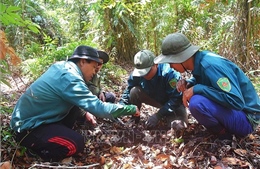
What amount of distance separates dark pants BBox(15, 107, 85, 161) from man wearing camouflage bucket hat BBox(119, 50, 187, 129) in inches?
42.3

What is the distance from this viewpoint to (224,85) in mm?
2361

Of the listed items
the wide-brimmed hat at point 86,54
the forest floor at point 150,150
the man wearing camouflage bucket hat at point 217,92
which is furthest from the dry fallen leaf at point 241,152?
the wide-brimmed hat at point 86,54

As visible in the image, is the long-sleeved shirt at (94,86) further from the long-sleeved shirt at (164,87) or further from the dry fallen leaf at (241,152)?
the dry fallen leaf at (241,152)

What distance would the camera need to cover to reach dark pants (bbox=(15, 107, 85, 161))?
8.77 feet

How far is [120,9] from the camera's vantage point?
6762mm

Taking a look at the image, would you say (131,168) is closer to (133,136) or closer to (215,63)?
(133,136)

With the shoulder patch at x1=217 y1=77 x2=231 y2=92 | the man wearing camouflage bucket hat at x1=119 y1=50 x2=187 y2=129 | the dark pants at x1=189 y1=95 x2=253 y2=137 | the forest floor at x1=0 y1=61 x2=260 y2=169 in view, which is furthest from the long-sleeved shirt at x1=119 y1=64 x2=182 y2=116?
the shoulder patch at x1=217 y1=77 x2=231 y2=92

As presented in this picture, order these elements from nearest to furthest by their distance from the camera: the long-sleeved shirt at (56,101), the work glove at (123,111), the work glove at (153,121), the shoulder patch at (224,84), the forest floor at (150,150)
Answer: the shoulder patch at (224,84) → the forest floor at (150,150) → the long-sleeved shirt at (56,101) → the work glove at (123,111) → the work glove at (153,121)

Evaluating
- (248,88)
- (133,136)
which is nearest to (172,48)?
(248,88)

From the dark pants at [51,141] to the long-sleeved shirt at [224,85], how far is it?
1.43 meters

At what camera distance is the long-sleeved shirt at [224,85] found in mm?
2371

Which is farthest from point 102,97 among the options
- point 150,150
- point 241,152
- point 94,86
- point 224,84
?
point 241,152

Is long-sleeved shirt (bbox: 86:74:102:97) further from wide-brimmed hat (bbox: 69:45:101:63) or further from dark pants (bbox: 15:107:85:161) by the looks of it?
dark pants (bbox: 15:107:85:161)

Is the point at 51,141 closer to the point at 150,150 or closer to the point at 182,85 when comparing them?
the point at 150,150
